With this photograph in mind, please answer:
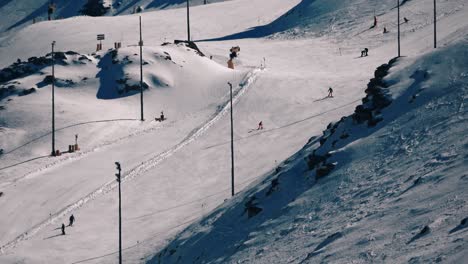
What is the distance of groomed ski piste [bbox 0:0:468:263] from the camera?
162 feet

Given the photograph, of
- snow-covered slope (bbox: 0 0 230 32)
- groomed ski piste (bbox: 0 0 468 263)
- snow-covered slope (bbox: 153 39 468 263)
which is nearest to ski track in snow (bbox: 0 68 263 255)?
groomed ski piste (bbox: 0 0 468 263)

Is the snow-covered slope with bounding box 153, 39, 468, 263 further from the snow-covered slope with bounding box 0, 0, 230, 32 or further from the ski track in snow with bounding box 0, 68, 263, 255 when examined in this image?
the snow-covered slope with bounding box 0, 0, 230, 32

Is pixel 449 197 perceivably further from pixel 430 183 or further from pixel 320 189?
pixel 320 189

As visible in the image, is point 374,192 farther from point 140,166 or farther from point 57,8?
point 57,8

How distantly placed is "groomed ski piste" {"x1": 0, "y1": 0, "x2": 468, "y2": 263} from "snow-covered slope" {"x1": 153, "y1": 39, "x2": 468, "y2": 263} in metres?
0.13

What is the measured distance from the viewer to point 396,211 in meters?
46.6

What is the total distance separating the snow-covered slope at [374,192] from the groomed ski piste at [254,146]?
0.41 ft

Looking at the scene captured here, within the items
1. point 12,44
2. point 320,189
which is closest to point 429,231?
point 320,189

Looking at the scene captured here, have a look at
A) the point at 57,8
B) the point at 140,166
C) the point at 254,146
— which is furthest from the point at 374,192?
the point at 57,8

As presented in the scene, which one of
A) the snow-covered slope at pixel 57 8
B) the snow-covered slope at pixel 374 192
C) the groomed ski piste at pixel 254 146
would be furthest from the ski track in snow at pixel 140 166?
the snow-covered slope at pixel 57 8

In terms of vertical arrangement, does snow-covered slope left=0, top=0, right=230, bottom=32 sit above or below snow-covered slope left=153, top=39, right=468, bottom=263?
above

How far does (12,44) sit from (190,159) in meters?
61.0

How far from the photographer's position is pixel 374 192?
51188 millimetres

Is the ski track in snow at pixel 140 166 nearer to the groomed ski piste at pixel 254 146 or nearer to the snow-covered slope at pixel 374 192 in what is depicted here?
the groomed ski piste at pixel 254 146
